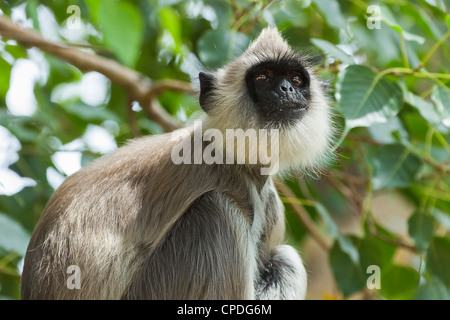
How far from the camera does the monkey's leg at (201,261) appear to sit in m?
4.18

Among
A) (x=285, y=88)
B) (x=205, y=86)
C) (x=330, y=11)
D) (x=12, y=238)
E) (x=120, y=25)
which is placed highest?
(x=120, y=25)

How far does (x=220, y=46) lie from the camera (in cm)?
514

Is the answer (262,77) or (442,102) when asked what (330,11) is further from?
(442,102)

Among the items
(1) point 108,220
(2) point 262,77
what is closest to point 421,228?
(2) point 262,77

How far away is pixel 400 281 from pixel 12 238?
3241 mm

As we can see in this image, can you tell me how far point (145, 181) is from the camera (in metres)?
4.49

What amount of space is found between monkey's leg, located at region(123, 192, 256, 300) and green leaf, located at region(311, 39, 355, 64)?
4.04ft

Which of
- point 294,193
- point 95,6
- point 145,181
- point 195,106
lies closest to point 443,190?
point 294,193

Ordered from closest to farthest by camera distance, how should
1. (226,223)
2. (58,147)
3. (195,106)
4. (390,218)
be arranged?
1. (226,223)
2. (195,106)
3. (58,147)
4. (390,218)

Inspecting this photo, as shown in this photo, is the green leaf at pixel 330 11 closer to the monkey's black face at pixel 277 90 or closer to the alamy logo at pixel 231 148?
the monkey's black face at pixel 277 90

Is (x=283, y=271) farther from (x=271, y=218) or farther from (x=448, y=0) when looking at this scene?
(x=448, y=0)

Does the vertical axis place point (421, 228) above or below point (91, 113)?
below

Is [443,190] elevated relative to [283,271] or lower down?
elevated

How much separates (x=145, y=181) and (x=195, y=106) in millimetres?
985
